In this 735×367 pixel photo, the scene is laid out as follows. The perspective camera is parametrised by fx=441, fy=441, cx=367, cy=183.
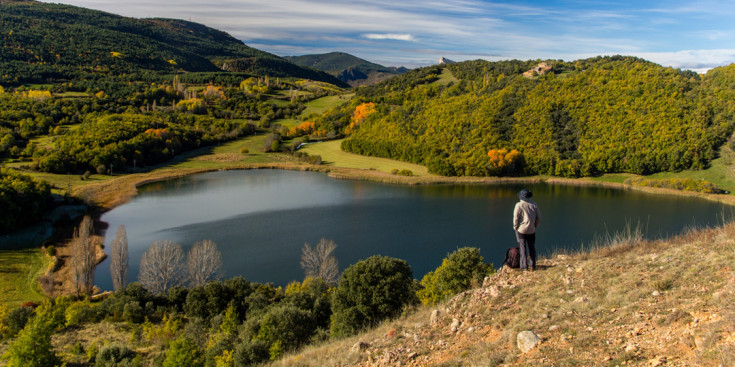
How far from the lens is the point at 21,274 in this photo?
27.7 m

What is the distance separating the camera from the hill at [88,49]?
8756 centimetres

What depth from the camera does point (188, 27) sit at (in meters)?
196

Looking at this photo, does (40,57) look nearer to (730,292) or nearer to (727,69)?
(730,292)

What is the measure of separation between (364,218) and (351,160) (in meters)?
30.9

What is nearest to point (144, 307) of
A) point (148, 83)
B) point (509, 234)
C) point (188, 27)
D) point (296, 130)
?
point (509, 234)

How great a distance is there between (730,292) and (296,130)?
268 ft

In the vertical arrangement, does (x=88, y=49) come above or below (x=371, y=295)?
above

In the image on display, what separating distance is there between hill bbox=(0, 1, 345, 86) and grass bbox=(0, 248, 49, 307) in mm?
65767

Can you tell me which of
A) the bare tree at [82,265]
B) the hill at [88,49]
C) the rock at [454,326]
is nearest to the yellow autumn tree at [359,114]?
the hill at [88,49]

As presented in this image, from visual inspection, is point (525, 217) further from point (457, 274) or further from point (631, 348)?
point (457, 274)

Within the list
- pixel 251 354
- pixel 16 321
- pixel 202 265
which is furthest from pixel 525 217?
pixel 202 265

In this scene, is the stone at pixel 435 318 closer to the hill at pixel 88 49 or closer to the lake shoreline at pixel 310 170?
the lake shoreline at pixel 310 170

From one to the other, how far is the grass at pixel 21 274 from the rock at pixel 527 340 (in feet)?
87.5

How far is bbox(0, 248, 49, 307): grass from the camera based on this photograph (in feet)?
80.5
